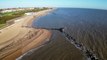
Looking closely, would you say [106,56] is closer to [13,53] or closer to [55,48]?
[55,48]

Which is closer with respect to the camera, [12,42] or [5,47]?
[5,47]

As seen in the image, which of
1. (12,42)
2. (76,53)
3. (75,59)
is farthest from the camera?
(12,42)

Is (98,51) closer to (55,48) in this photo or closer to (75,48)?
(75,48)

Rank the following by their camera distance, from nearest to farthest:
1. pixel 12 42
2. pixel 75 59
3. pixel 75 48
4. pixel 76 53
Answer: pixel 75 59 < pixel 76 53 < pixel 75 48 < pixel 12 42

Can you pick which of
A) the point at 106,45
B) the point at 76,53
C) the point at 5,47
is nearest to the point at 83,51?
the point at 76,53

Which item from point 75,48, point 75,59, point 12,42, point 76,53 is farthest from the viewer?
point 12,42

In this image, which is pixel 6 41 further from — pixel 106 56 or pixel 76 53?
pixel 106 56

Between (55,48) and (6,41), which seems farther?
(6,41)

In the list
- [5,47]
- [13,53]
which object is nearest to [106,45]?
[13,53]
